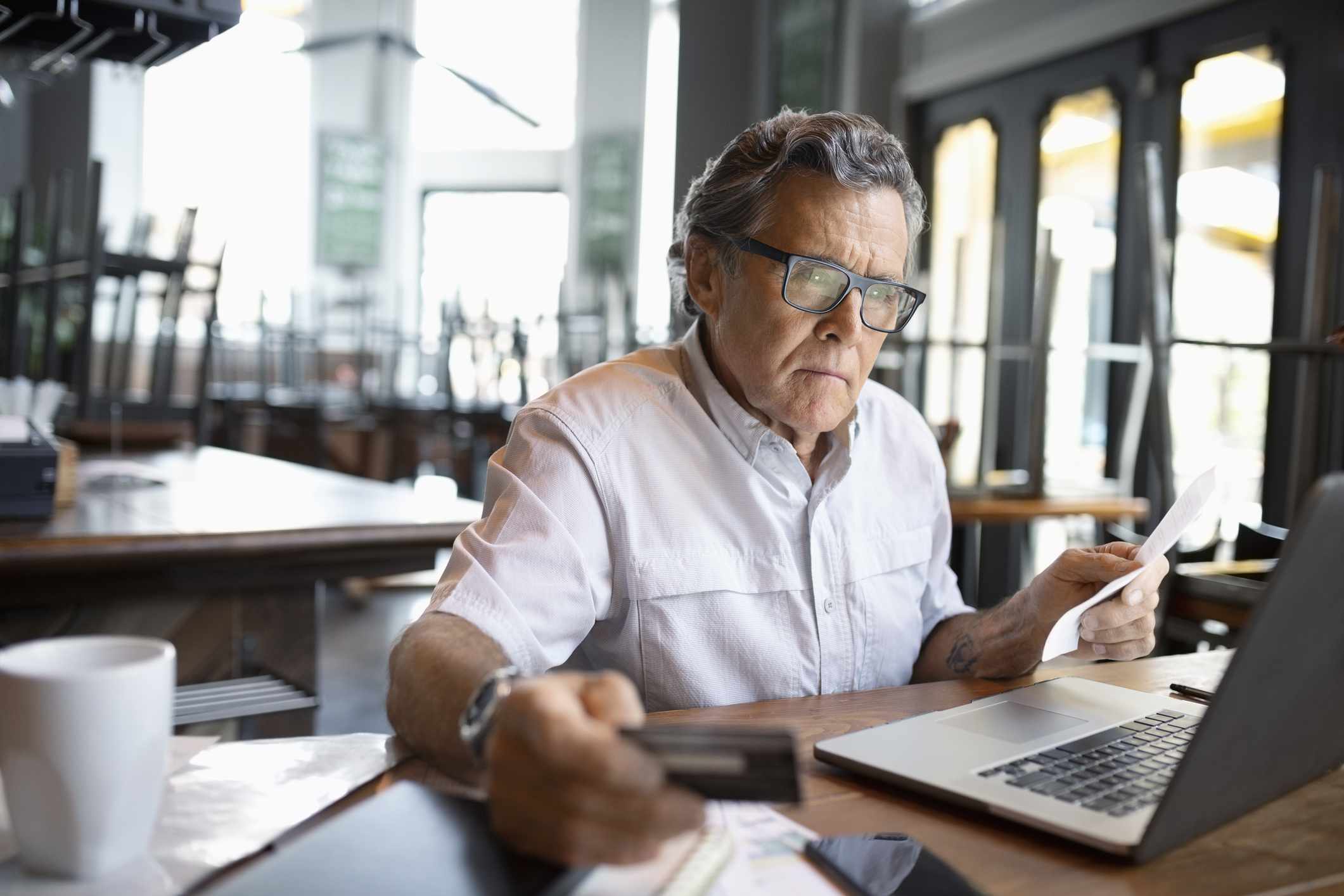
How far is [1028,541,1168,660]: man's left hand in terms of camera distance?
3.43 feet

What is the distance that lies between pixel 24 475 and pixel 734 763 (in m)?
1.55

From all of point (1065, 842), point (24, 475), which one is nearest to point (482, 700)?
point (1065, 842)

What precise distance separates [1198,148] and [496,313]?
786 centimetres

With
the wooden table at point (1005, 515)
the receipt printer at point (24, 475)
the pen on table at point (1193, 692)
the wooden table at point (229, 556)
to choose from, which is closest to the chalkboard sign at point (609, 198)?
the wooden table at point (1005, 515)

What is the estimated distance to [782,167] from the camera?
117 cm

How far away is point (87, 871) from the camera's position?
1.89ft

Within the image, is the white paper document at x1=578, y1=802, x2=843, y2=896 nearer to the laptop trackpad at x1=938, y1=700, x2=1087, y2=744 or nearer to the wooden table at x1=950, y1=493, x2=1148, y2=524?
the laptop trackpad at x1=938, y1=700, x2=1087, y2=744

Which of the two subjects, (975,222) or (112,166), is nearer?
(975,222)

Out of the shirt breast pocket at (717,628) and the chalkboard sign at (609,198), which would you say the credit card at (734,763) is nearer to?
the shirt breast pocket at (717,628)

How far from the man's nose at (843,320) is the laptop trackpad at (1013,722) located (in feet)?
1.39

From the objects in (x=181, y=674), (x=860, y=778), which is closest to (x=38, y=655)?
(x=860, y=778)

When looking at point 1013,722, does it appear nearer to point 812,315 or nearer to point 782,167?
point 812,315

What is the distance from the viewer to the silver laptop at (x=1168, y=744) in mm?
576

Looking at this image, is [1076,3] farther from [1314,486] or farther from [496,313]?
[496,313]
